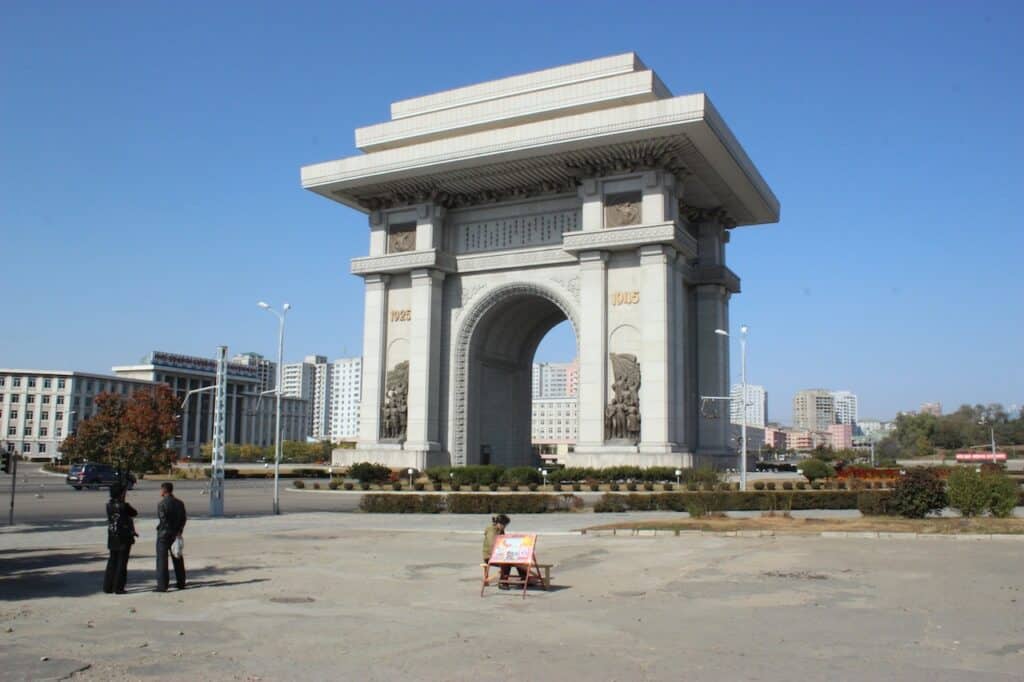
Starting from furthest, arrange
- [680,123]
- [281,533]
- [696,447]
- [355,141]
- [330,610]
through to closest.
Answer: [355,141] → [696,447] → [680,123] → [281,533] → [330,610]

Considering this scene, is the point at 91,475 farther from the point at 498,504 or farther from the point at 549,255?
the point at 498,504

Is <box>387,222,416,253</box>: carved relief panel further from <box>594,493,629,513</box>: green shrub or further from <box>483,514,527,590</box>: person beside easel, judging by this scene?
<box>483,514,527,590</box>: person beside easel

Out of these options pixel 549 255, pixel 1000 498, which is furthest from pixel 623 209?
pixel 1000 498

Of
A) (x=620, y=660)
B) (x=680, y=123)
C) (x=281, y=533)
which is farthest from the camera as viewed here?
(x=680, y=123)

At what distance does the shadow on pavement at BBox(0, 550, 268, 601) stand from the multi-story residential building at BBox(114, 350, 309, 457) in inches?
4253

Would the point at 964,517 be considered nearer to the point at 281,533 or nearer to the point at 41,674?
the point at 281,533

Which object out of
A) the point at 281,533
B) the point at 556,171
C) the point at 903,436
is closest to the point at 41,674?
the point at 281,533

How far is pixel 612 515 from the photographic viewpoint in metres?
26.7

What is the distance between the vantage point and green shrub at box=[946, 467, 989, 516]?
70.8 feet

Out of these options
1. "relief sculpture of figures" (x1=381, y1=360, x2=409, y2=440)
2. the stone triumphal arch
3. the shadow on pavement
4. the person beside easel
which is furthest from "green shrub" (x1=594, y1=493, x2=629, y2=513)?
"relief sculpture of figures" (x1=381, y1=360, x2=409, y2=440)

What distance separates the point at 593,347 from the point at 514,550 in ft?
96.3

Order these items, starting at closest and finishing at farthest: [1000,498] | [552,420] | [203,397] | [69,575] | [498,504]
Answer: [69,575]
[1000,498]
[498,504]
[203,397]
[552,420]

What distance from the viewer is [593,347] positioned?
1630 inches

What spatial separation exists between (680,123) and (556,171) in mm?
7874
